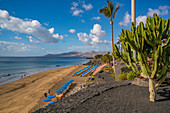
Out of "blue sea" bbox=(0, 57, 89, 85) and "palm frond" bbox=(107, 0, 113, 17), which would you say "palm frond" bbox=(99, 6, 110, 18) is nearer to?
"palm frond" bbox=(107, 0, 113, 17)

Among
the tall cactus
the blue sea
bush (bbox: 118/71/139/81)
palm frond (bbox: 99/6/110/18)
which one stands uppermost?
palm frond (bbox: 99/6/110/18)

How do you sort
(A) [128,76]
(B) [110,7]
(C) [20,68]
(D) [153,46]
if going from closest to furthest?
(D) [153,46] < (A) [128,76] < (B) [110,7] < (C) [20,68]

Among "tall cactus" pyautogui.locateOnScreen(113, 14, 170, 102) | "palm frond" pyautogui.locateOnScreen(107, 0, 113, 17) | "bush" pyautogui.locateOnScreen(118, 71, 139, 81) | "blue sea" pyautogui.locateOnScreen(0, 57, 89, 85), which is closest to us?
"tall cactus" pyautogui.locateOnScreen(113, 14, 170, 102)

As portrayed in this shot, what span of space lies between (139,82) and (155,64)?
126 inches

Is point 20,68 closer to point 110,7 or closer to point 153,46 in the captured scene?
point 110,7

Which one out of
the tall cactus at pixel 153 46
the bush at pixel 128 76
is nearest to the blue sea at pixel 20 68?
the bush at pixel 128 76

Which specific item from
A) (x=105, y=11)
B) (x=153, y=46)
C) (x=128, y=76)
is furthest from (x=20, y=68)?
(x=153, y=46)

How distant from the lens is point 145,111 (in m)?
4.03

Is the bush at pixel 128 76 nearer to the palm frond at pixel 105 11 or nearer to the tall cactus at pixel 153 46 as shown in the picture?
the tall cactus at pixel 153 46

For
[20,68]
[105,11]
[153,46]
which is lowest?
[20,68]

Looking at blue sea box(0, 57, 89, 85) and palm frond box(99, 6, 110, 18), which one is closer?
palm frond box(99, 6, 110, 18)

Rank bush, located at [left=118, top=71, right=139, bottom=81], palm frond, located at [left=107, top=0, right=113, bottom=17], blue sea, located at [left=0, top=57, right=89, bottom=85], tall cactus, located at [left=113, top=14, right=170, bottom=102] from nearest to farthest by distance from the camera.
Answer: tall cactus, located at [left=113, top=14, right=170, bottom=102] < bush, located at [left=118, top=71, right=139, bottom=81] < palm frond, located at [left=107, top=0, right=113, bottom=17] < blue sea, located at [left=0, top=57, right=89, bottom=85]

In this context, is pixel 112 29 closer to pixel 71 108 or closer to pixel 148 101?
pixel 148 101

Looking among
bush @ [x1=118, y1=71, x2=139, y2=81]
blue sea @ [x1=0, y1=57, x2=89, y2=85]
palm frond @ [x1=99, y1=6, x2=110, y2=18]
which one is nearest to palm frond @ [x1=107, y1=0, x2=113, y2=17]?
palm frond @ [x1=99, y1=6, x2=110, y2=18]
